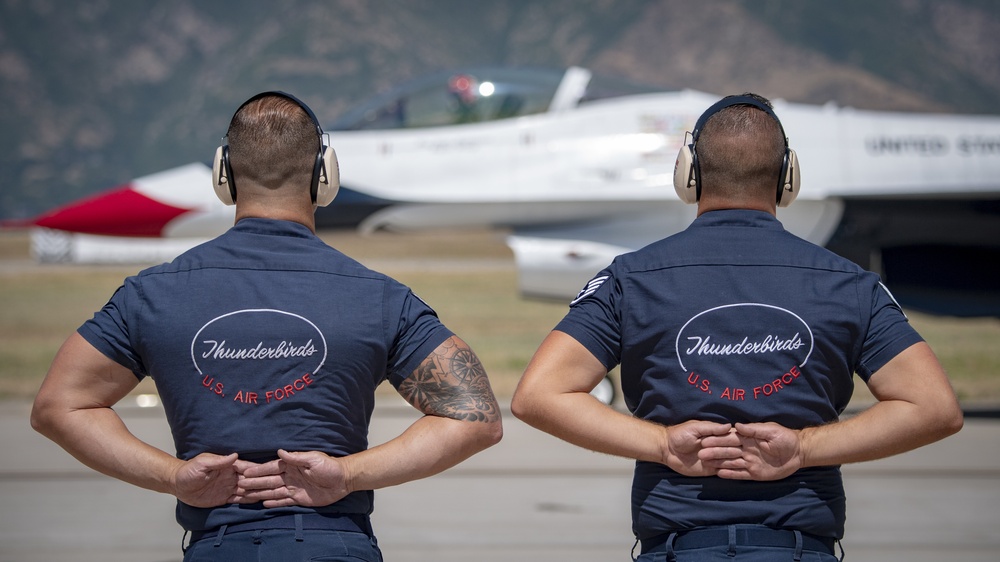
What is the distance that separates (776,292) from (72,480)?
6.16 metres

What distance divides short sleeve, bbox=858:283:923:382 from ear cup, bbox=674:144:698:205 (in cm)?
55

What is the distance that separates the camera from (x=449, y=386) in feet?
8.69

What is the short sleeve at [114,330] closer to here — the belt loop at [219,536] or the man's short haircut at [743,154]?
the belt loop at [219,536]

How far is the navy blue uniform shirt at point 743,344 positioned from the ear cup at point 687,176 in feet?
0.81

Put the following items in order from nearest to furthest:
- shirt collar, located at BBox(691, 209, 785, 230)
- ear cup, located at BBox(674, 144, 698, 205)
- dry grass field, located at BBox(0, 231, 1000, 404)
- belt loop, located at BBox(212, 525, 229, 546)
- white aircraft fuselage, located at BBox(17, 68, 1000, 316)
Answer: belt loop, located at BBox(212, 525, 229, 546)
shirt collar, located at BBox(691, 209, 785, 230)
ear cup, located at BBox(674, 144, 698, 205)
white aircraft fuselage, located at BBox(17, 68, 1000, 316)
dry grass field, located at BBox(0, 231, 1000, 404)

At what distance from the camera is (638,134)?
1022 cm

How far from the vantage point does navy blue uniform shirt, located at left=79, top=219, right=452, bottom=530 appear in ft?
8.32

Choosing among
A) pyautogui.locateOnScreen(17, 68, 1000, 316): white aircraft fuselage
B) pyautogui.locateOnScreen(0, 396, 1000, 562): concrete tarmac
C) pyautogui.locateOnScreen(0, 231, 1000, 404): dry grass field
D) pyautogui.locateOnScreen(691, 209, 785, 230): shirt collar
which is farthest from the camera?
pyautogui.locateOnScreen(0, 231, 1000, 404): dry grass field

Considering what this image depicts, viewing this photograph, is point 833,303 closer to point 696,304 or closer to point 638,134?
point 696,304

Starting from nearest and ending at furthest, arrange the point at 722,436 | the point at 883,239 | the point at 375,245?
the point at 722,436, the point at 883,239, the point at 375,245

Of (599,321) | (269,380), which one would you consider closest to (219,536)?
(269,380)

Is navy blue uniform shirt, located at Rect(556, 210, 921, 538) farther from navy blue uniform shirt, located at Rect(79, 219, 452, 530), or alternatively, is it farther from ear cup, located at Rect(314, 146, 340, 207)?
ear cup, located at Rect(314, 146, 340, 207)

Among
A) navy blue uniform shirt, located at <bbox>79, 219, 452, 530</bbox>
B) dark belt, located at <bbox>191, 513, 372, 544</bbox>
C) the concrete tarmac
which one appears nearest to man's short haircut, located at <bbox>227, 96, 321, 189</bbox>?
navy blue uniform shirt, located at <bbox>79, 219, 452, 530</bbox>

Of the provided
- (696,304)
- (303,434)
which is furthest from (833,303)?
(303,434)
